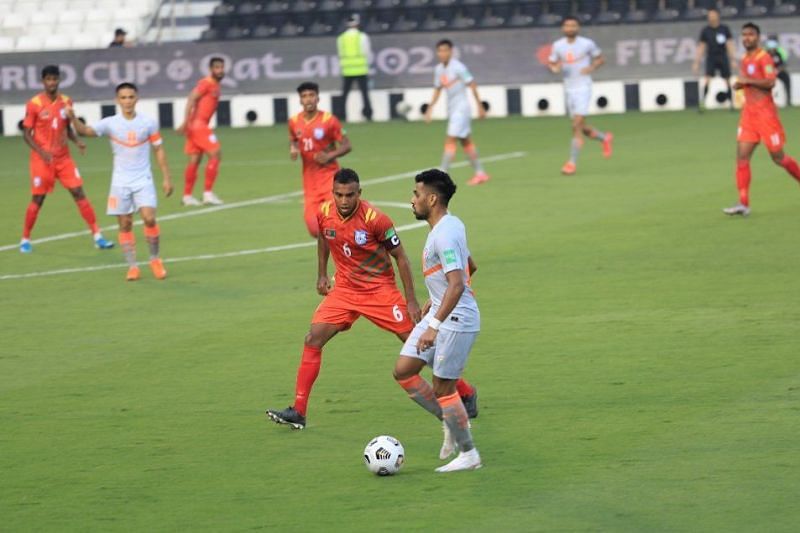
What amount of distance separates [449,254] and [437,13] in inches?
1235

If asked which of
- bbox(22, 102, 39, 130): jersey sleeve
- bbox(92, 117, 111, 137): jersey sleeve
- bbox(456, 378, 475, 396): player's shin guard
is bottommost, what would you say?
bbox(456, 378, 475, 396): player's shin guard

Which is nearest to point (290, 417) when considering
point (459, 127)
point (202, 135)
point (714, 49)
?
point (202, 135)

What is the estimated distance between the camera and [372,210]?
408 inches

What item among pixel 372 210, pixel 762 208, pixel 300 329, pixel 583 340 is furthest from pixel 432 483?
pixel 762 208

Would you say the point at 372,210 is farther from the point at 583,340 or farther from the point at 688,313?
the point at 688,313

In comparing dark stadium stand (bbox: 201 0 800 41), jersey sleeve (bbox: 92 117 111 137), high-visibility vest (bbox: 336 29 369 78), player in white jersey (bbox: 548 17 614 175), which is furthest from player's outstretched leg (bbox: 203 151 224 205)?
dark stadium stand (bbox: 201 0 800 41)

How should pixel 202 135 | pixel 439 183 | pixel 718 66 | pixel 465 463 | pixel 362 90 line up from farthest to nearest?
pixel 362 90 → pixel 718 66 → pixel 202 135 → pixel 465 463 → pixel 439 183

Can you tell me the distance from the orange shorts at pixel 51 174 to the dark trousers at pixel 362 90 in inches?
657

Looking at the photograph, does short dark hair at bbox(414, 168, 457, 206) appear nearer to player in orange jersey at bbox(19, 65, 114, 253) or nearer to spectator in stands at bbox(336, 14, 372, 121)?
player in orange jersey at bbox(19, 65, 114, 253)

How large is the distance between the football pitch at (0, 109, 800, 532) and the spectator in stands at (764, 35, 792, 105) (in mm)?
11885

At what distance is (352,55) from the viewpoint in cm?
3497

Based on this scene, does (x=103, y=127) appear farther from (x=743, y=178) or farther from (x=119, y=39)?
(x=119, y=39)

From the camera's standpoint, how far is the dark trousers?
35.6 metres

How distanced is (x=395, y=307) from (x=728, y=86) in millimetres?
26275
